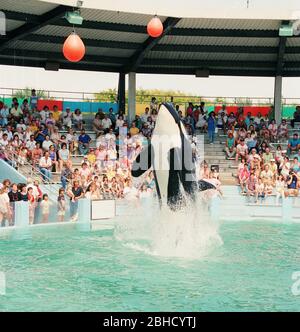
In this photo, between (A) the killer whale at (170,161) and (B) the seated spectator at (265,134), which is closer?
(A) the killer whale at (170,161)

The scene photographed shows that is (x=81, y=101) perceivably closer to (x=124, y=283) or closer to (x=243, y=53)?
(x=243, y=53)

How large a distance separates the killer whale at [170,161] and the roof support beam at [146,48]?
29.9ft

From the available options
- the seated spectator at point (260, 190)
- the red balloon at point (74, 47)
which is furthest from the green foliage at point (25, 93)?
the red balloon at point (74, 47)

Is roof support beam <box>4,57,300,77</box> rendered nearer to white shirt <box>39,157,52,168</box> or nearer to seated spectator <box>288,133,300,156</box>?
seated spectator <box>288,133,300,156</box>

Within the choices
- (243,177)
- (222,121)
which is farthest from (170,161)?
(222,121)

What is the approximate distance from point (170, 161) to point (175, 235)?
169 cm

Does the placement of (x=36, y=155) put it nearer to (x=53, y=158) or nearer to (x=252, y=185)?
(x=53, y=158)

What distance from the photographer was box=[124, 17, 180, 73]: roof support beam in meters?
17.5

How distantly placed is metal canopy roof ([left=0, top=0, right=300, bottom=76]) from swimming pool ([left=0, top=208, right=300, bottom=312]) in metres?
7.97

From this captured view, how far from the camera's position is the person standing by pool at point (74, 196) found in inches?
472

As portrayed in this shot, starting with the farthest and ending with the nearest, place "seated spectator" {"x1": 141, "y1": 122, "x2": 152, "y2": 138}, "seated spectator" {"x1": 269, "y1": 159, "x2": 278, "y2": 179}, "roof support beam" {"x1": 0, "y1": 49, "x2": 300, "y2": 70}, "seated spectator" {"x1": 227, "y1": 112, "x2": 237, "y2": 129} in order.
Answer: "seated spectator" {"x1": 227, "y1": 112, "x2": 237, "y2": 129} < "roof support beam" {"x1": 0, "y1": 49, "x2": 300, "y2": 70} < "seated spectator" {"x1": 141, "y1": 122, "x2": 152, "y2": 138} < "seated spectator" {"x1": 269, "y1": 159, "x2": 278, "y2": 179}

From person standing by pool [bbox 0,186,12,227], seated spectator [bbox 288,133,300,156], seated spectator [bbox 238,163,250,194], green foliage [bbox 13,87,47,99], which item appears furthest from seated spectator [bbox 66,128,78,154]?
seated spectator [bbox 288,133,300,156]

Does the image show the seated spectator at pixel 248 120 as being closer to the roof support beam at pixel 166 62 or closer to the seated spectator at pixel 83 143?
the roof support beam at pixel 166 62

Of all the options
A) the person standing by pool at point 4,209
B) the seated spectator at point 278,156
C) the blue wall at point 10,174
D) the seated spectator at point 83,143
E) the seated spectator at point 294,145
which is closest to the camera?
the person standing by pool at point 4,209
